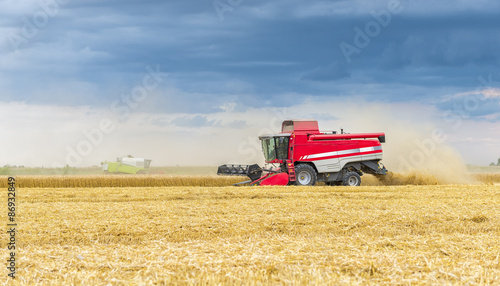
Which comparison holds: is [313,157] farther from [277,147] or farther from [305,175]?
[277,147]

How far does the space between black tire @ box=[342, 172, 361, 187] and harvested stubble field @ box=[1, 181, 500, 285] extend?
7.04 meters

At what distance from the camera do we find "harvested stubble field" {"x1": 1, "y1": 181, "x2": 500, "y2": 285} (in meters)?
5.19

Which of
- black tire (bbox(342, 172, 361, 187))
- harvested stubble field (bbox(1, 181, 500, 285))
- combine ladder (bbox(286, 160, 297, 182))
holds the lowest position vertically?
harvested stubble field (bbox(1, 181, 500, 285))

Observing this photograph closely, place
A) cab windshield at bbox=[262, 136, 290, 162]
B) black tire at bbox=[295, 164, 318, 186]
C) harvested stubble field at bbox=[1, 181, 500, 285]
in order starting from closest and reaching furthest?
harvested stubble field at bbox=[1, 181, 500, 285]
black tire at bbox=[295, 164, 318, 186]
cab windshield at bbox=[262, 136, 290, 162]

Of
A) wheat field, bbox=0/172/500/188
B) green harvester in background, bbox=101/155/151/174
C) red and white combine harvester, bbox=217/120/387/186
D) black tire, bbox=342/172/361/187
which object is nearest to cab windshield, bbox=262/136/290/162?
red and white combine harvester, bbox=217/120/387/186

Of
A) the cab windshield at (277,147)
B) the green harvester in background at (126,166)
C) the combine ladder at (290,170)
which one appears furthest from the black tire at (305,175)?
the green harvester in background at (126,166)

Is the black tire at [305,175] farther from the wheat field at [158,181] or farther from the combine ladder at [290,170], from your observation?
the wheat field at [158,181]

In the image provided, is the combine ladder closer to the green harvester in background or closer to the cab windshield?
the cab windshield

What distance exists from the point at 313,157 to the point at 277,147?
5.36 ft

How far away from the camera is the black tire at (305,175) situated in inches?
775

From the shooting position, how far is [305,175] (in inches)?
786

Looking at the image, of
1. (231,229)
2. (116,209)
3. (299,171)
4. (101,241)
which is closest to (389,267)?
(231,229)

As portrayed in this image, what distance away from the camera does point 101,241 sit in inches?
311

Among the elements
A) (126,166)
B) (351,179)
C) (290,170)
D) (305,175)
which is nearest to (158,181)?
(290,170)
